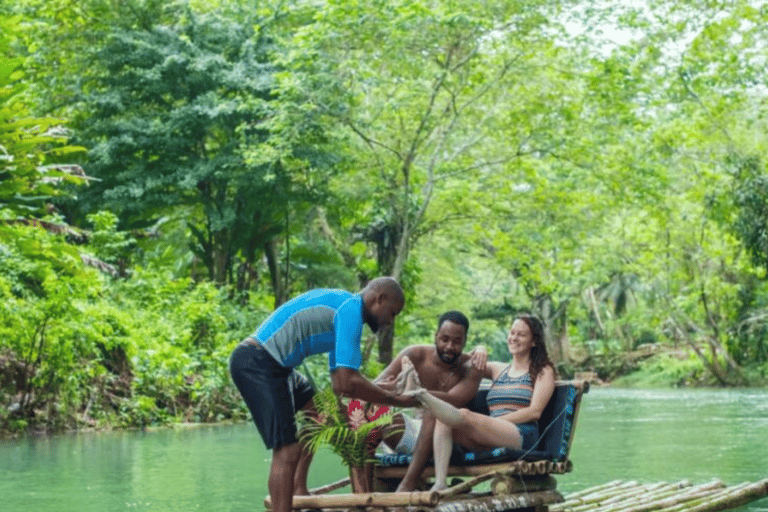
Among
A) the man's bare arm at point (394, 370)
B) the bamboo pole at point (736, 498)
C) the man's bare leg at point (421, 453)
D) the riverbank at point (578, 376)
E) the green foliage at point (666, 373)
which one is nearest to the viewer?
the man's bare leg at point (421, 453)

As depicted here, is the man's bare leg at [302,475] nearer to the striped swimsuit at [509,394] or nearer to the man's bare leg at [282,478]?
the man's bare leg at [282,478]

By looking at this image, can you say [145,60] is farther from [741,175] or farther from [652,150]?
[741,175]

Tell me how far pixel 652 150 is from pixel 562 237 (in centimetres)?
595

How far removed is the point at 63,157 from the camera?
2566cm

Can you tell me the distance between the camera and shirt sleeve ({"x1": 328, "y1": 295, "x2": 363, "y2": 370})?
21.2ft

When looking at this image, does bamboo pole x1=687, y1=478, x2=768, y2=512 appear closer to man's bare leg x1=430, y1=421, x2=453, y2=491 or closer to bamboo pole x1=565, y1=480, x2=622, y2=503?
bamboo pole x1=565, y1=480, x2=622, y2=503

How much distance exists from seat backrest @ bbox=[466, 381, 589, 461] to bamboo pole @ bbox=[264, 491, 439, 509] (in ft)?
4.25

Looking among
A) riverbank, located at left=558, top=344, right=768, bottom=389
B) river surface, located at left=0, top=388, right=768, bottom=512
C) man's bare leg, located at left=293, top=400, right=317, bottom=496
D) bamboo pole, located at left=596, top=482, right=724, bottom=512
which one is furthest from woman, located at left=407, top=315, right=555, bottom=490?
riverbank, located at left=558, top=344, right=768, bottom=389

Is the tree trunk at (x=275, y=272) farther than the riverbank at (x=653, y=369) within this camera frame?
No

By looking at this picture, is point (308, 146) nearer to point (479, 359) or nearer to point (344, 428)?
point (479, 359)

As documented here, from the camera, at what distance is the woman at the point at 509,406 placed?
694 cm

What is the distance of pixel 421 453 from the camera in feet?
23.1

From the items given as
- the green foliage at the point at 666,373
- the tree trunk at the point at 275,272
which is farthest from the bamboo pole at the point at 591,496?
the green foliage at the point at 666,373

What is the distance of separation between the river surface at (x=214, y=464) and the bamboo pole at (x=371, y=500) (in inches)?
125
